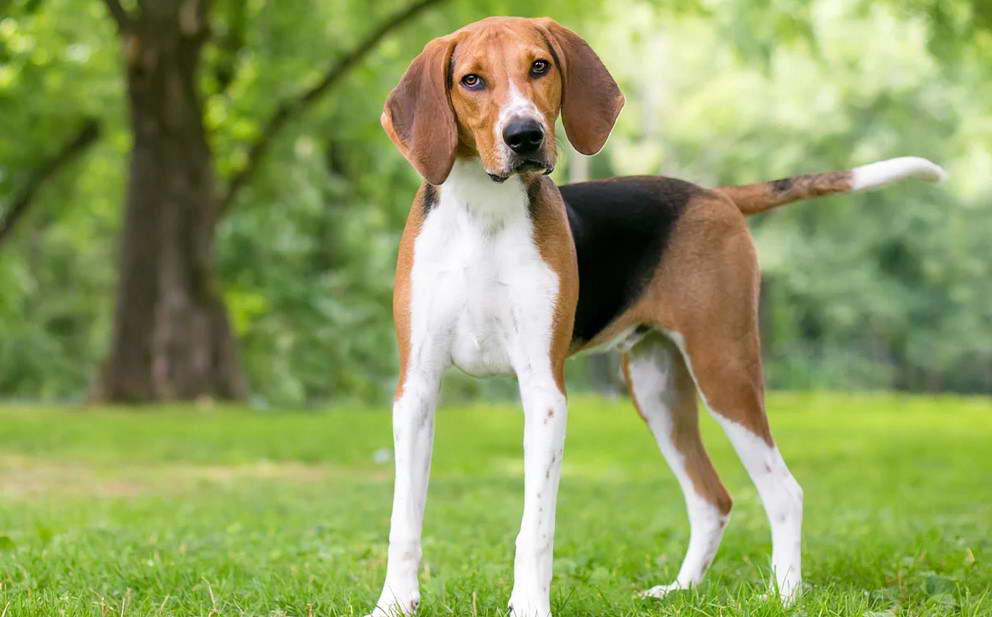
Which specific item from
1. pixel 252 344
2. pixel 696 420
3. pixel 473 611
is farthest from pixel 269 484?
pixel 252 344

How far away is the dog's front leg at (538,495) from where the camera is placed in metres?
3.87

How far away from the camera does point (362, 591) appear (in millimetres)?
4473

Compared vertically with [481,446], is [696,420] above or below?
above

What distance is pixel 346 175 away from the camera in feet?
98.4

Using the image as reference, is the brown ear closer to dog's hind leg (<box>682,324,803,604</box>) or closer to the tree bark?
dog's hind leg (<box>682,324,803,604</box>)

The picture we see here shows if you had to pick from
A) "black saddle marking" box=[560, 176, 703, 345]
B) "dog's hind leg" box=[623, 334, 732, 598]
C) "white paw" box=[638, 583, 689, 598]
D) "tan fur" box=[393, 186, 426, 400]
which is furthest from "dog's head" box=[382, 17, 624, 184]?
"white paw" box=[638, 583, 689, 598]

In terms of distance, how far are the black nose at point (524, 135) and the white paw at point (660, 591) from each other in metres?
1.84

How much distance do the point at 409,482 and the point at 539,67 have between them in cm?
147

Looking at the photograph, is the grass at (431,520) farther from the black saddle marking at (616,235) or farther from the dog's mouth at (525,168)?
the dog's mouth at (525,168)

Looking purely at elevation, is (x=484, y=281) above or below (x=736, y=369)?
above

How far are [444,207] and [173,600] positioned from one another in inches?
70.1

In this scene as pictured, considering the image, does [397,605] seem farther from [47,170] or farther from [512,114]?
[47,170]

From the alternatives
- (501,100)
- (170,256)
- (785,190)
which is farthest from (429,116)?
(170,256)

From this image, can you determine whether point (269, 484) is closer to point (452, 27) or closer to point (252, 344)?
point (452, 27)
